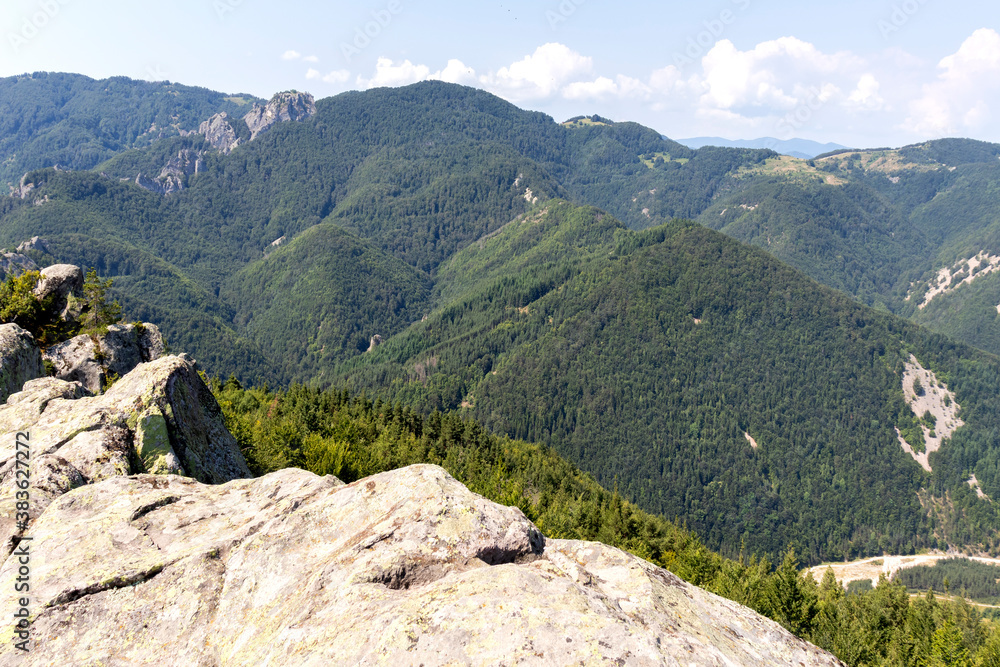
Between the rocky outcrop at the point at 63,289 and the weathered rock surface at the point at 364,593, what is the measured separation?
5910cm

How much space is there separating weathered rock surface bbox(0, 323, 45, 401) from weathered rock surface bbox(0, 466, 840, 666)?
3149 centimetres

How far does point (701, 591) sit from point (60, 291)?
267 feet

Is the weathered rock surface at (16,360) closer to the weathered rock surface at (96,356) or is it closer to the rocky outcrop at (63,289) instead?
the weathered rock surface at (96,356)

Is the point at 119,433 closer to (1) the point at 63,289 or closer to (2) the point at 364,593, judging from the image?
(2) the point at 364,593

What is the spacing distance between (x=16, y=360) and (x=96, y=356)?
587 inches

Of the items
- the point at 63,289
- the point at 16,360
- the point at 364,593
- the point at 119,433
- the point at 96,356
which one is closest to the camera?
the point at 364,593

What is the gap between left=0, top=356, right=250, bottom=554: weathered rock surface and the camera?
79.3 feet

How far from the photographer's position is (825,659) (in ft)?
48.0

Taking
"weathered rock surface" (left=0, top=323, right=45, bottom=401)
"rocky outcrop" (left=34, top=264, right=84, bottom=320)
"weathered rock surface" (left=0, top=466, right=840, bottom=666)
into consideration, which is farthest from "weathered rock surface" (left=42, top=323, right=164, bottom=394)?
"weathered rock surface" (left=0, top=466, right=840, bottom=666)

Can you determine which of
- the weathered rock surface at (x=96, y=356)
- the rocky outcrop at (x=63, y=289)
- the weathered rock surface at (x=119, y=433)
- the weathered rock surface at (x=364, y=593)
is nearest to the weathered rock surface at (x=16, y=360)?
the weathered rock surface at (x=119, y=433)

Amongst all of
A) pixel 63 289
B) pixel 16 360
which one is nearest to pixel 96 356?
pixel 16 360

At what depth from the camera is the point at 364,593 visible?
43.5ft

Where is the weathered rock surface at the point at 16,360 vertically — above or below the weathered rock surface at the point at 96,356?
above

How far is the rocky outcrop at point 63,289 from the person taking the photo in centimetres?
6334
